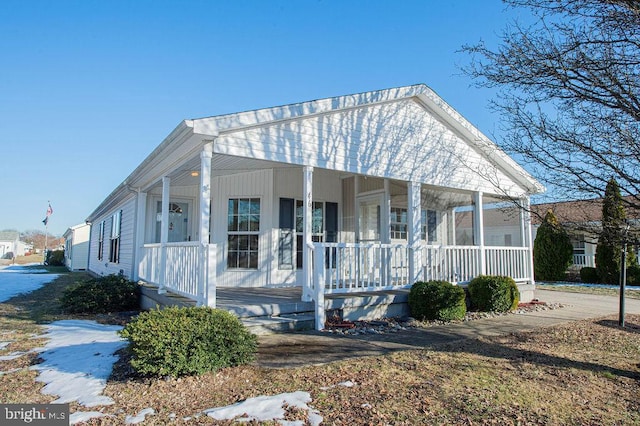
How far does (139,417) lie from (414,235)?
6643mm

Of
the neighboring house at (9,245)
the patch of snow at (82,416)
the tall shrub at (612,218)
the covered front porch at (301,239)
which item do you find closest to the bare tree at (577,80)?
the tall shrub at (612,218)

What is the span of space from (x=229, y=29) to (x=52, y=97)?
609 centimetres

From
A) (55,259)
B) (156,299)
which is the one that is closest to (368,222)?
(156,299)

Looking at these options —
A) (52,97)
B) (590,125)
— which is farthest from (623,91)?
(52,97)

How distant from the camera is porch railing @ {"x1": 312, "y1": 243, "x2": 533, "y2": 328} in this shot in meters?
6.93

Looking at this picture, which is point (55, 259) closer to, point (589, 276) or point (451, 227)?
point (451, 227)

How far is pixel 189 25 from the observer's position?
1049cm

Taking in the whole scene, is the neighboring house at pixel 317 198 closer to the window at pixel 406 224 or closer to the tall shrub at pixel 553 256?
the window at pixel 406 224

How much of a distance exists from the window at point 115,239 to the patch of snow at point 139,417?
10710 millimetres

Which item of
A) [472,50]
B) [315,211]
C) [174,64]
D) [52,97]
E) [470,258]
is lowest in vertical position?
[470,258]

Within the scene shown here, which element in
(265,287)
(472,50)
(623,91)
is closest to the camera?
(623,91)

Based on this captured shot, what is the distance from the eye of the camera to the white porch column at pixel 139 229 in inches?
394

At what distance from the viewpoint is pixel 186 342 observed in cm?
403

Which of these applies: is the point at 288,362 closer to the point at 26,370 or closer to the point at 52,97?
the point at 26,370
